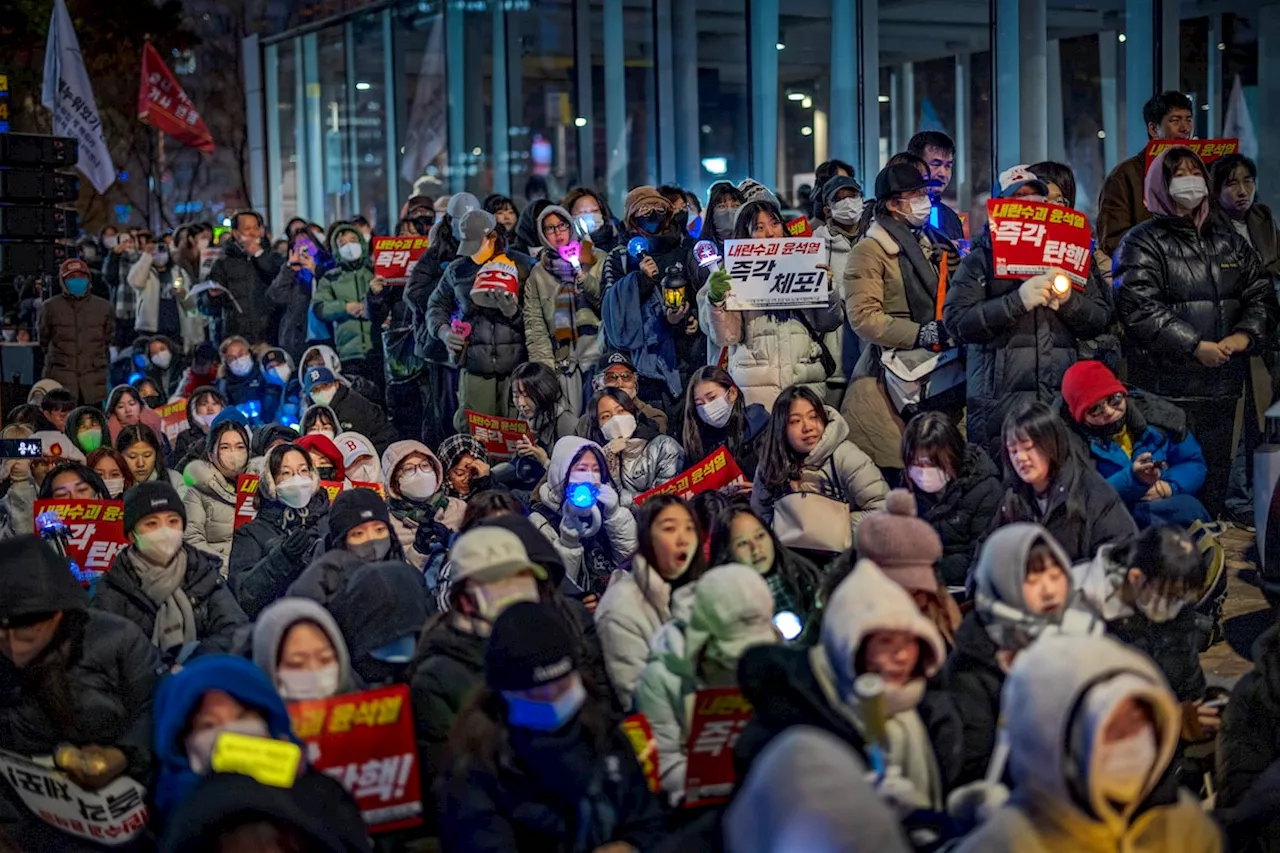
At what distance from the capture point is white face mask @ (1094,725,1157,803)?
3766mm

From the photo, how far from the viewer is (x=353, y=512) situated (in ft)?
24.2

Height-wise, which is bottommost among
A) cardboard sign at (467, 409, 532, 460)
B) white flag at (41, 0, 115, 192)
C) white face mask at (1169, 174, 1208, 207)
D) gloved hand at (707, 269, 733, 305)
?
cardboard sign at (467, 409, 532, 460)

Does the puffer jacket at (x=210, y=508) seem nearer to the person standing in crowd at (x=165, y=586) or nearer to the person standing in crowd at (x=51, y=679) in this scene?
the person standing in crowd at (x=165, y=586)

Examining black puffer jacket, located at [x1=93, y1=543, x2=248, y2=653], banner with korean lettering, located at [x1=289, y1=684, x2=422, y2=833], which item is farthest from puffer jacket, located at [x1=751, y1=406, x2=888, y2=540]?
banner with korean lettering, located at [x1=289, y1=684, x2=422, y2=833]

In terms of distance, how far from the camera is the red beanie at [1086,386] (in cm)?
754

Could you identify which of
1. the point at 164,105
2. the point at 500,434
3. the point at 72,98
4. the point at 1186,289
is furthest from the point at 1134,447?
the point at 164,105

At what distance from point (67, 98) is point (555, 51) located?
6088 millimetres

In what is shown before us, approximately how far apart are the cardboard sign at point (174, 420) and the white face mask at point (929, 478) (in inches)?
255

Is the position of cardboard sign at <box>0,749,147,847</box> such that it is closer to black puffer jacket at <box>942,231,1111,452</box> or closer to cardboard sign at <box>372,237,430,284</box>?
black puffer jacket at <box>942,231,1111,452</box>

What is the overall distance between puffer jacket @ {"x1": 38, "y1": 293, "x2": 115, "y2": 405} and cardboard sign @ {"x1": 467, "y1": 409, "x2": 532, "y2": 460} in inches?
290

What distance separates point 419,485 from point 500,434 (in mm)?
1132

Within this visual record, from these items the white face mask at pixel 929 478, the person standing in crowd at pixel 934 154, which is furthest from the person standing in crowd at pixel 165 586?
the person standing in crowd at pixel 934 154

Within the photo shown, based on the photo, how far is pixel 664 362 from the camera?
10031mm

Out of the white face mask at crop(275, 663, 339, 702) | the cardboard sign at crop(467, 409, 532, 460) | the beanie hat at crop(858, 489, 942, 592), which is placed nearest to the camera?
the white face mask at crop(275, 663, 339, 702)
